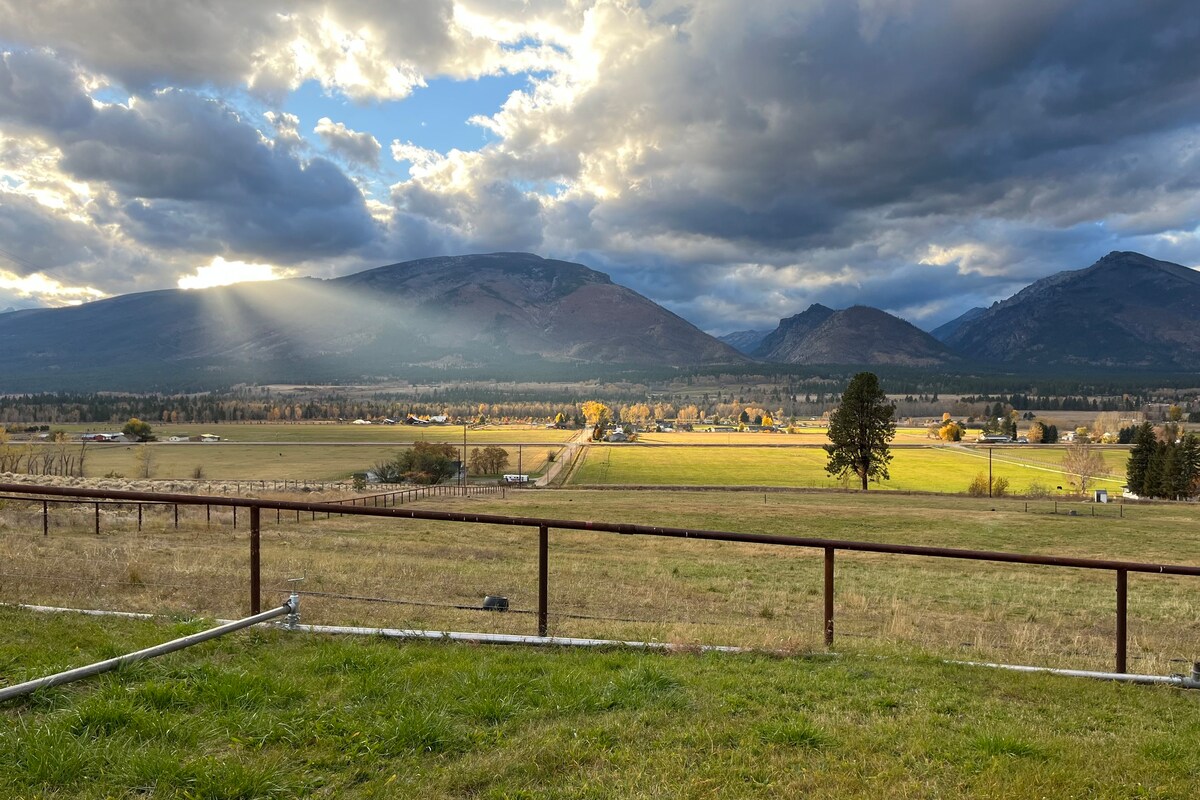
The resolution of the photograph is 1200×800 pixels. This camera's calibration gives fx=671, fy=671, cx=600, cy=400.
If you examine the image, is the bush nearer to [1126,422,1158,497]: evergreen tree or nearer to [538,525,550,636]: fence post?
[538,525,550,636]: fence post

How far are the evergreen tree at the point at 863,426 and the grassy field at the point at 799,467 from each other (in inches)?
312

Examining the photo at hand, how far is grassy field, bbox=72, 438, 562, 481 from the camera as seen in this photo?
293 ft

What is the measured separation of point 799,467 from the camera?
107 meters

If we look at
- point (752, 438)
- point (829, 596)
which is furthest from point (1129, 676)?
point (752, 438)

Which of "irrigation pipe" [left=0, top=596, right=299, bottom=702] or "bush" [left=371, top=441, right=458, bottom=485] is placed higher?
"irrigation pipe" [left=0, top=596, right=299, bottom=702]

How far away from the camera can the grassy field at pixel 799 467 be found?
8775 cm

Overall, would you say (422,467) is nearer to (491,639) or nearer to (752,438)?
(491,639)

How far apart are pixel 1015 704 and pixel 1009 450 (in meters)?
151

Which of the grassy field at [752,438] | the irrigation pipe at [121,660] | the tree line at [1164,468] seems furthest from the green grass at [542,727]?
the grassy field at [752,438]

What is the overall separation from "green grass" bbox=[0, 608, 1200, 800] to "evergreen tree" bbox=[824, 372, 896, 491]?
6850 centimetres

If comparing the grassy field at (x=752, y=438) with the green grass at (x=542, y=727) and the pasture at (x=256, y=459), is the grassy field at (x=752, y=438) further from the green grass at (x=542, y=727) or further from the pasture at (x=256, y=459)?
the green grass at (x=542, y=727)

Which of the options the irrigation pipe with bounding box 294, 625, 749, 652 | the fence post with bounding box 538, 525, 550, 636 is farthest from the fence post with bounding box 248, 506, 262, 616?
the fence post with bounding box 538, 525, 550, 636

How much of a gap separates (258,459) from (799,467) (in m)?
88.0

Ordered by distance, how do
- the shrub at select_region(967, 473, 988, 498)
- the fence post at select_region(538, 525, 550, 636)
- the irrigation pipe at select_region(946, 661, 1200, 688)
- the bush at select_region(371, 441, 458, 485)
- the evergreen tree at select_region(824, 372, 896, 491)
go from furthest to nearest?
the bush at select_region(371, 441, 458, 485), the shrub at select_region(967, 473, 988, 498), the evergreen tree at select_region(824, 372, 896, 491), the fence post at select_region(538, 525, 550, 636), the irrigation pipe at select_region(946, 661, 1200, 688)
